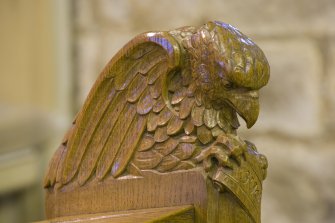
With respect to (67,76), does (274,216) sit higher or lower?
lower

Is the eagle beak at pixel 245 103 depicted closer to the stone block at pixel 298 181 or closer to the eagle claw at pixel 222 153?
the eagle claw at pixel 222 153

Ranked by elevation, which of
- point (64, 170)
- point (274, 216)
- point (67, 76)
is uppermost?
point (64, 170)

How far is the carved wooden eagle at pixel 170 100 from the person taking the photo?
2.85ft

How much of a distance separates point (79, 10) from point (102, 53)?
0.19m

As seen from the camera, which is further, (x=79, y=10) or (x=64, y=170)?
(x=79, y=10)

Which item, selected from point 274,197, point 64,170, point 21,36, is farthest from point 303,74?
point 64,170

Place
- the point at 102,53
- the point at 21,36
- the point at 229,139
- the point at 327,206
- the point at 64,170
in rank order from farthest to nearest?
the point at 21,36 → the point at 102,53 → the point at 327,206 → the point at 64,170 → the point at 229,139

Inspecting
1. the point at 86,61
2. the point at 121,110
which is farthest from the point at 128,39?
the point at 121,110

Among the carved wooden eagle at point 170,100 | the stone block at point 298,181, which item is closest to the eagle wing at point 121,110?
the carved wooden eagle at point 170,100

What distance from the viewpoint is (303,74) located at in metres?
2.24

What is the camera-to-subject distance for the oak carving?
860mm

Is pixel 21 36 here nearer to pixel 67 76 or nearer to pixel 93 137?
pixel 67 76

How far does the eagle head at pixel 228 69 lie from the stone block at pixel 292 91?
1380mm

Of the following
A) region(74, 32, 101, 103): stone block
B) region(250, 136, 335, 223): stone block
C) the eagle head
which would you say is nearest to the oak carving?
the eagle head
